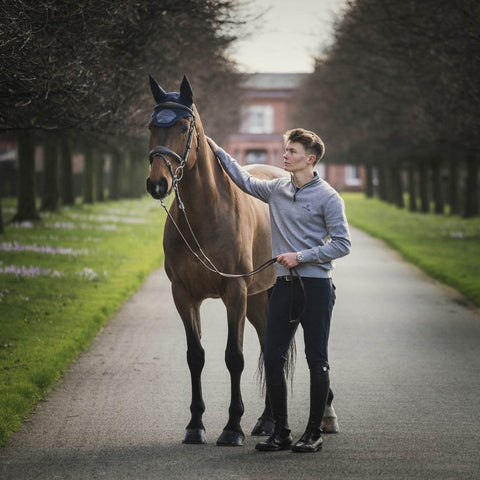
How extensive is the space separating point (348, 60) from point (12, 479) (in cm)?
3295

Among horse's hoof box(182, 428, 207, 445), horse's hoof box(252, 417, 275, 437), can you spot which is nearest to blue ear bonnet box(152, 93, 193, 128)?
horse's hoof box(182, 428, 207, 445)

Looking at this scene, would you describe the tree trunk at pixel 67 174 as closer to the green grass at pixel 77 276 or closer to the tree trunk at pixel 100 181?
the green grass at pixel 77 276

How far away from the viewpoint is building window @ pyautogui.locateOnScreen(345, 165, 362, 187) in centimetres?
10244

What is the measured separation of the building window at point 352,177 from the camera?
102438 mm

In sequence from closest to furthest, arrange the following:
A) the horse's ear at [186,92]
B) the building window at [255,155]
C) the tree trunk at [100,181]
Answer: the horse's ear at [186,92]
the tree trunk at [100,181]
the building window at [255,155]

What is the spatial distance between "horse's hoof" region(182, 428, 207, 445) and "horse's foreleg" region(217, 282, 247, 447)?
0.42ft

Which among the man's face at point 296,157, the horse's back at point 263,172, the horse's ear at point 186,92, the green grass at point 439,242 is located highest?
the horse's ear at point 186,92

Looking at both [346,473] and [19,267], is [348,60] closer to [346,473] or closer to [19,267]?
[19,267]

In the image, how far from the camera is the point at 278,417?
6.54m

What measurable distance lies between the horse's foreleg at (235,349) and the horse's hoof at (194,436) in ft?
0.42

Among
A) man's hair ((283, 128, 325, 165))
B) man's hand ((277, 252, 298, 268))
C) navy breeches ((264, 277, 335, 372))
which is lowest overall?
navy breeches ((264, 277, 335, 372))

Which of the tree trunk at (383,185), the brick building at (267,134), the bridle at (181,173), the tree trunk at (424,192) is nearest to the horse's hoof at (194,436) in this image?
the bridle at (181,173)

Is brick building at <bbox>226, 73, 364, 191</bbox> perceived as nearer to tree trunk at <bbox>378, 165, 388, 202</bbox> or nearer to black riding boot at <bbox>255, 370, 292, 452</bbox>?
tree trunk at <bbox>378, 165, 388, 202</bbox>

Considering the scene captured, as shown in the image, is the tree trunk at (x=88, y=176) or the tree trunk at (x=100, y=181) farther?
the tree trunk at (x=100, y=181)
